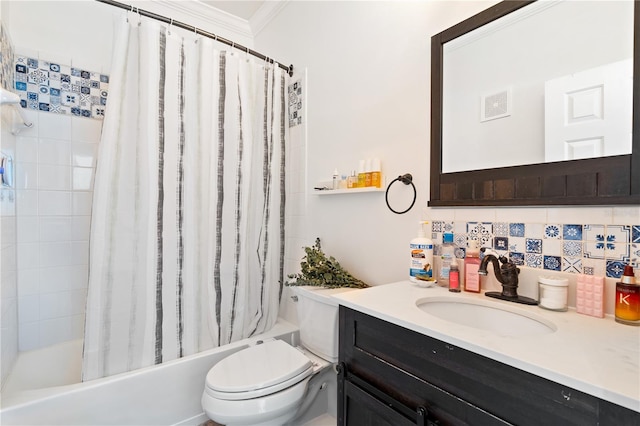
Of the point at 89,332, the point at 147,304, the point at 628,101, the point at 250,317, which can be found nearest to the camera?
the point at 628,101

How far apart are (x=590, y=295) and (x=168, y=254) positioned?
1686 millimetres

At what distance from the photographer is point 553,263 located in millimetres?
979

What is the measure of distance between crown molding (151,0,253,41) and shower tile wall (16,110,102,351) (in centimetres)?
98

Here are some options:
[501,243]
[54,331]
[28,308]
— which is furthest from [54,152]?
[501,243]

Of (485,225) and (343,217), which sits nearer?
(485,225)

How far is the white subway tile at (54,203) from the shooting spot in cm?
178

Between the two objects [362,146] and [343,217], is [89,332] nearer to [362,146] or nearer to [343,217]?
[343,217]

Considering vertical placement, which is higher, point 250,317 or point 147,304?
point 147,304

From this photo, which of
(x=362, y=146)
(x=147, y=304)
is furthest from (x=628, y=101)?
(x=147, y=304)

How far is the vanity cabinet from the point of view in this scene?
57 centimetres

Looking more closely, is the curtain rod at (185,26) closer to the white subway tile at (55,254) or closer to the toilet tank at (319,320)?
the white subway tile at (55,254)

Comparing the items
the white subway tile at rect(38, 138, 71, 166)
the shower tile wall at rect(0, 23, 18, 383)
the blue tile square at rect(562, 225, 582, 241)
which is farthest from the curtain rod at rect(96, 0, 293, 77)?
the blue tile square at rect(562, 225, 582, 241)

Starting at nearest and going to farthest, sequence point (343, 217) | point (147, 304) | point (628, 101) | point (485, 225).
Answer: point (628, 101) < point (485, 225) < point (147, 304) < point (343, 217)

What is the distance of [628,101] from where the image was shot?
2.77 feet
